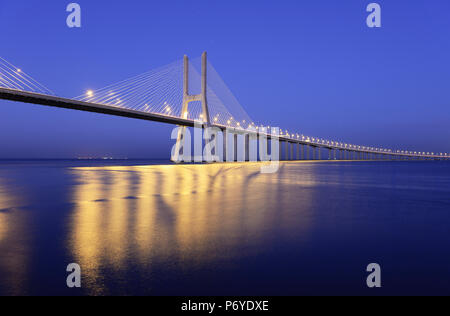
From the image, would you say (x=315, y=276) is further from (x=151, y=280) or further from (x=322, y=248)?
(x=151, y=280)

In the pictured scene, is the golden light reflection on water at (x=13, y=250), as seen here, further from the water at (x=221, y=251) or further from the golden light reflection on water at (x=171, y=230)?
the golden light reflection on water at (x=171, y=230)

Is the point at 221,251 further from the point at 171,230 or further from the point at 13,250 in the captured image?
the point at 13,250

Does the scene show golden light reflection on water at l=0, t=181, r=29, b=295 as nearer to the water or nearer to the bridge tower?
the water

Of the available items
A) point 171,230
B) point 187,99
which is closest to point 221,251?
point 171,230

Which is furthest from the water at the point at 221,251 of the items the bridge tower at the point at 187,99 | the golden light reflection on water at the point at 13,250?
the bridge tower at the point at 187,99

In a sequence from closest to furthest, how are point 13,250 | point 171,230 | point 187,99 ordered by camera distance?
point 13,250, point 171,230, point 187,99
